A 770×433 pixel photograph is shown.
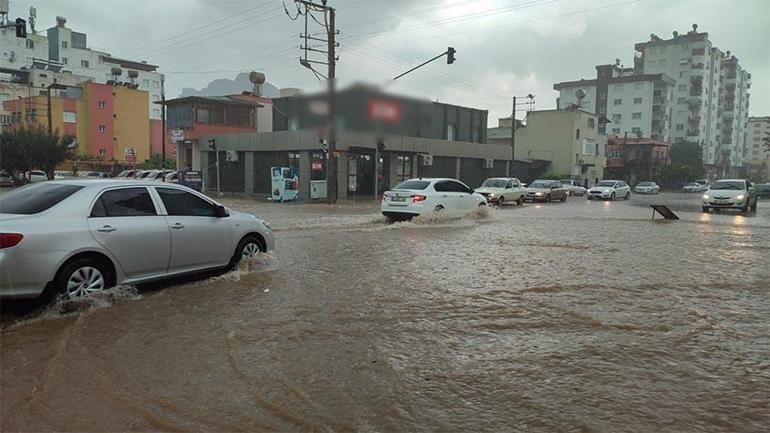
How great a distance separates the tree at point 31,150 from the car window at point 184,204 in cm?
3250

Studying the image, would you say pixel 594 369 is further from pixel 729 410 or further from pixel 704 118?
pixel 704 118

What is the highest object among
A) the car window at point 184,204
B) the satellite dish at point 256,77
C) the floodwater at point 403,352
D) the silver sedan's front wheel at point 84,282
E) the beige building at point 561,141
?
the satellite dish at point 256,77

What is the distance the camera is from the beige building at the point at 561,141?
57938 millimetres

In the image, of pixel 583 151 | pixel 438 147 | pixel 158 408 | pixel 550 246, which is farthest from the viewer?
pixel 583 151

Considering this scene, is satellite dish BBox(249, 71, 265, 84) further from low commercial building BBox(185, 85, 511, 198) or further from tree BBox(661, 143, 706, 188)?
tree BBox(661, 143, 706, 188)

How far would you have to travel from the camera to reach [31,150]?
114ft

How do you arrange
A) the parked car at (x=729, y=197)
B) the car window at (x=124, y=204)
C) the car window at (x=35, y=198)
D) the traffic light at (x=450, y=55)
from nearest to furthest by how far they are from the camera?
the car window at (x=35, y=198)
the car window at (x=124, y=204)
the traffic light at (x=450, y=55)
the parked car at (x=729, y=197)

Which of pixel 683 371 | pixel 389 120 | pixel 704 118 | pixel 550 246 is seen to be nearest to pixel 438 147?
pixel 550 246

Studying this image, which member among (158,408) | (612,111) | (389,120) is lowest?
(158,408)

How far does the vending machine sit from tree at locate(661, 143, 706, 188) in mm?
56389

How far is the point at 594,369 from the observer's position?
4.62m

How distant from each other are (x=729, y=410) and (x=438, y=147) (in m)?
31.7

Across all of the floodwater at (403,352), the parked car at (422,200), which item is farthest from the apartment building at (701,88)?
the floodwater at (403,352)

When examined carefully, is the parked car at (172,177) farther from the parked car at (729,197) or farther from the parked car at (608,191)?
the parked car at (729,197)
